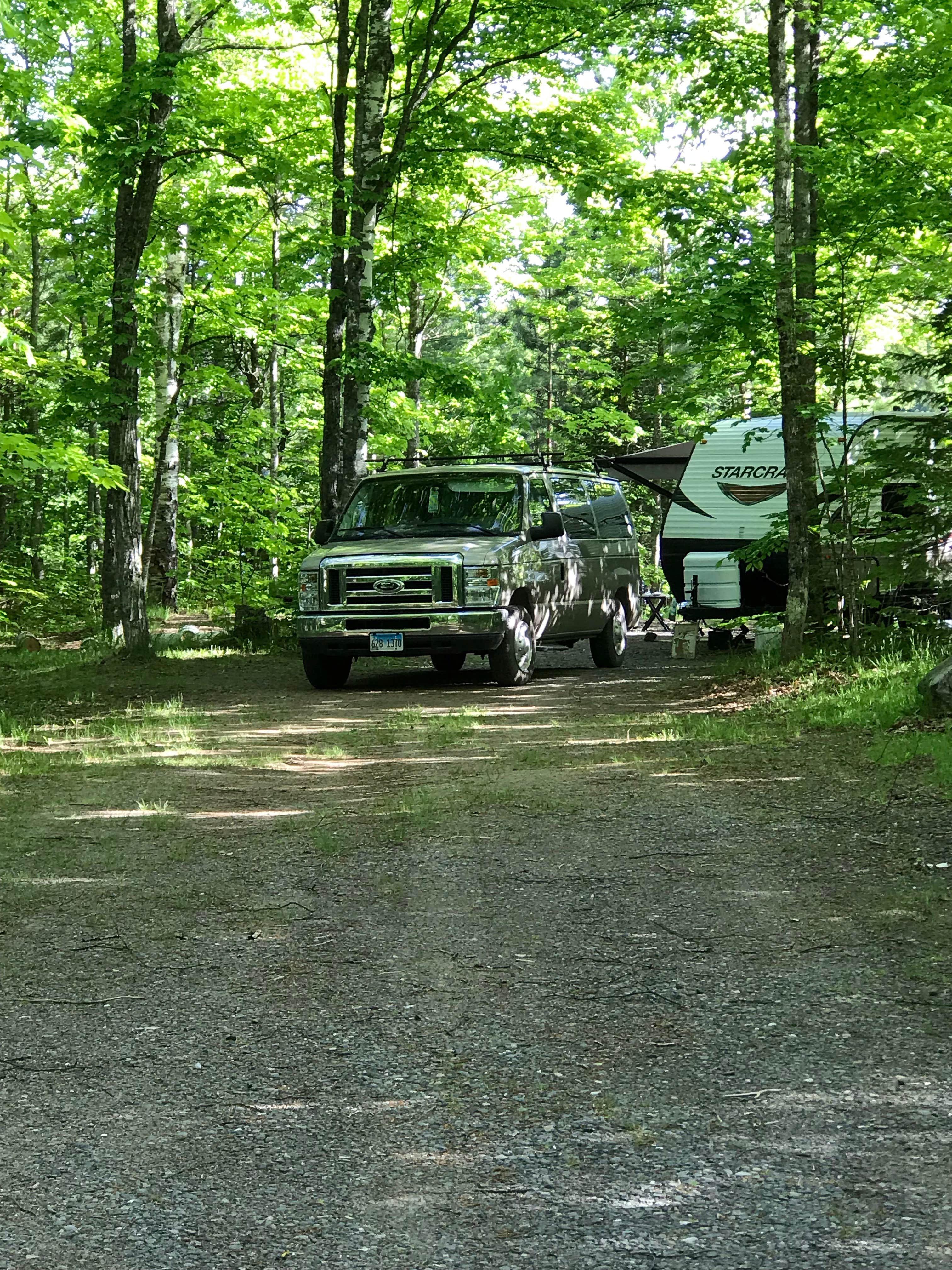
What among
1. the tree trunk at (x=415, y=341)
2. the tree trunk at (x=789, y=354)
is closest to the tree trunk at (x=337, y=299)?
the tree trunk at (x=789, y=354)

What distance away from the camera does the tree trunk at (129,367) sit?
16.7 meters

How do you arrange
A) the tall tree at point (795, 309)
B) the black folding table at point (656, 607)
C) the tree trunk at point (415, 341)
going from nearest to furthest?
the tall tree at point (795, 309) < the black folding table at point (656, 607) < the tree trunk at point (415, 341)

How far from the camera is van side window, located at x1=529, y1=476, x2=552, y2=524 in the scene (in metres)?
15.4

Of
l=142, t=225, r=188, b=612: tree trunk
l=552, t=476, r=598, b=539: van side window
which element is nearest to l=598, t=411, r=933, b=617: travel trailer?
l=552, t=476, r=598, b=539: van side window

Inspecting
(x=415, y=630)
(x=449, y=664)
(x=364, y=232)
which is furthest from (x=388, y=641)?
(x=364, y=232)

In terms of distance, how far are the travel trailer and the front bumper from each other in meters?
5.95

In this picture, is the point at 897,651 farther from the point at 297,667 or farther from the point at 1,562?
the point at 1,562

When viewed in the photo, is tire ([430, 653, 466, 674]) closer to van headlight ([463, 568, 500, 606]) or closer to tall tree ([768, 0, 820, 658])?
van headlight ([463, 568, 500, 606])

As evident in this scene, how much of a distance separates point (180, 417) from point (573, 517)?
1074 centimetres

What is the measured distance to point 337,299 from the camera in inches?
719

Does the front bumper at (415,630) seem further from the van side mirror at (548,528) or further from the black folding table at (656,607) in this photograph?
the black folding table at (656,607)

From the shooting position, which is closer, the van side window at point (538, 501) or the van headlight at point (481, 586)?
the van headlight at point (481, 586)

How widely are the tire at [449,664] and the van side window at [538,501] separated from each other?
194 centimetres

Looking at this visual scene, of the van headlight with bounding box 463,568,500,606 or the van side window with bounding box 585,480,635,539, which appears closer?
the van headlight with bounding box 463,568,500,606
